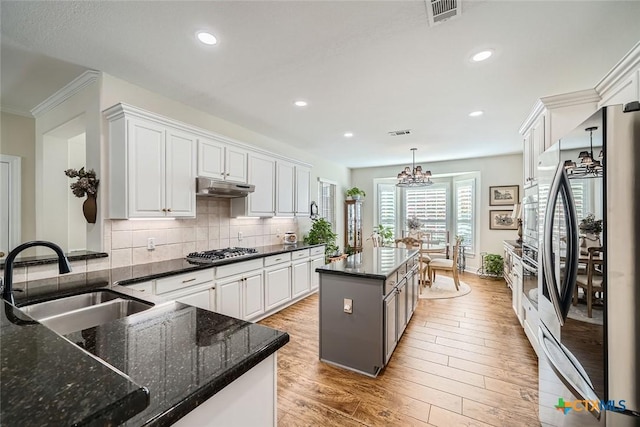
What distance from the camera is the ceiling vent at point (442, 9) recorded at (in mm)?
1724

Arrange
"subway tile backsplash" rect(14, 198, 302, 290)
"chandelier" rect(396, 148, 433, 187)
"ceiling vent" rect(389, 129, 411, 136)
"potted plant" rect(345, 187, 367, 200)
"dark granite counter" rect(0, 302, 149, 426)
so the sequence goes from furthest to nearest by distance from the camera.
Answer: "potted plant" rect(345, 187, 367, 200), "chandelier" rect(396, 148, 433, 187), "ceiling vent" rect(389, 129, 411, 136), "subway tile backsplash" rect(14, 198, 302, 290), "dark granite counter" rect(0, 302, 149, 426)

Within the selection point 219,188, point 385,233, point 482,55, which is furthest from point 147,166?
point 385,233

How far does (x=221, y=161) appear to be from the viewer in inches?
136

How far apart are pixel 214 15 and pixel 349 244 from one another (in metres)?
6.05

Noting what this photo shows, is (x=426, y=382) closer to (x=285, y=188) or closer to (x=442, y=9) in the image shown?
(x=442, y=9)

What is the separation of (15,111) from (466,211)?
26.6 ft

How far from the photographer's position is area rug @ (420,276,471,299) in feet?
15.5

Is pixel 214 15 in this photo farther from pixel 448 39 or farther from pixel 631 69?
pixel 631 69

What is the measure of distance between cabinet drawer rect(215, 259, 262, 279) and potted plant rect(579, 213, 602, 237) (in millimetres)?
2914

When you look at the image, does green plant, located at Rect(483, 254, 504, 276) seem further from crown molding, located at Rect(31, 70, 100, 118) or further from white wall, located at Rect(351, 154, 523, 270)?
crown molding, located at Rect(31, 70, 100, 118)

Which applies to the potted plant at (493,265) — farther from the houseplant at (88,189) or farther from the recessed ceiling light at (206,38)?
the houseplant at (88,189)

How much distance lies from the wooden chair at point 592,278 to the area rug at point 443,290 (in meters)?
3.62

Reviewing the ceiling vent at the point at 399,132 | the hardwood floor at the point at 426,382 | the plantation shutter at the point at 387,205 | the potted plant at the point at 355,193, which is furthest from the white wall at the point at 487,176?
the hardwood floor at the point at 426,382

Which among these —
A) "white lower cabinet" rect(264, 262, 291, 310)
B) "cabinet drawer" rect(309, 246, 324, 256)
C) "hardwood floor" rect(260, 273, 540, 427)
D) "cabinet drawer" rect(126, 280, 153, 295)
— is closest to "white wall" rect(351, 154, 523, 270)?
Answer: "hardwood floor" rect(260, 273, 540, 427)
